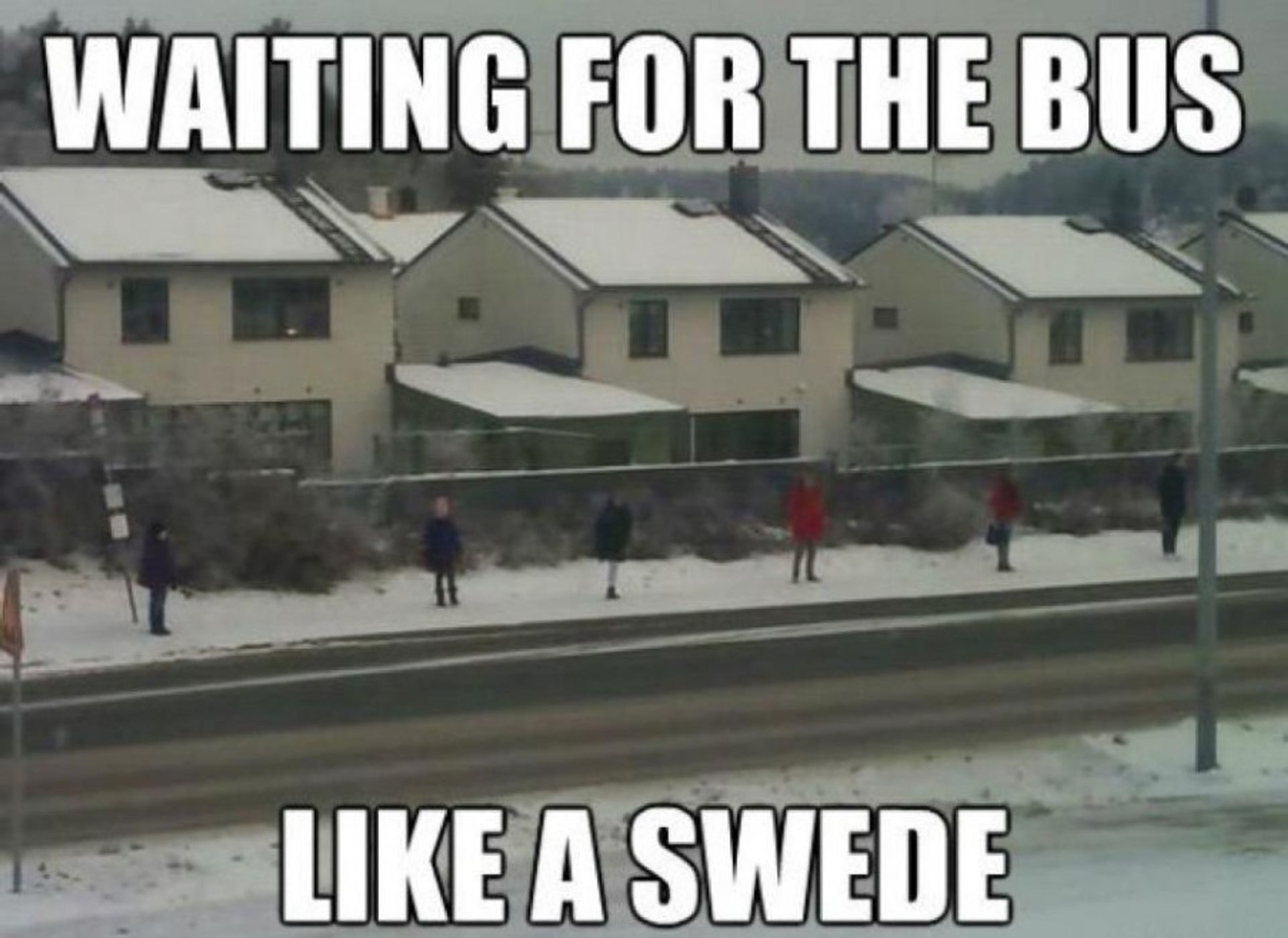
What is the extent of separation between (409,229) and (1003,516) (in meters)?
25.1

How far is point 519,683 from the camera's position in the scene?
2264 centimetres

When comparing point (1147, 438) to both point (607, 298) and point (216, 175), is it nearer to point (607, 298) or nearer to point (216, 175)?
point (607, 298)

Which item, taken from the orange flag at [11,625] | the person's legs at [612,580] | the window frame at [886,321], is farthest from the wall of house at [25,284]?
the orange flag at [11,625]

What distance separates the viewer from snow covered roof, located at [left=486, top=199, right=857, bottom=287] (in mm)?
47094

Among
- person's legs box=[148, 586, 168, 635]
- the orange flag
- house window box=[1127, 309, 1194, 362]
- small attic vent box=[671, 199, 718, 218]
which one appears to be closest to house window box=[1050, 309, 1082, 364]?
house window box=[1127, 309, 1194, 362]

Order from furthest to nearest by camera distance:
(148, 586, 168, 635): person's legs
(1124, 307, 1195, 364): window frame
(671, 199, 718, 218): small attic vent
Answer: (1124, 307, 1195, 364): window frame, (671, 199, 718, 218): small attic vent, (148, 586, 168, 635): person's legs

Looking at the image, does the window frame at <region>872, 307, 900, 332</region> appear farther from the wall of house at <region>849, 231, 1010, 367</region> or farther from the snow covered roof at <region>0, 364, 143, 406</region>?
the snow covered roof at <region>0, 364, 143, 406</region>

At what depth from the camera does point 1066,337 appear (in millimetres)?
51844

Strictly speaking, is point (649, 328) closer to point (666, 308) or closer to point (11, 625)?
point (666, 308)

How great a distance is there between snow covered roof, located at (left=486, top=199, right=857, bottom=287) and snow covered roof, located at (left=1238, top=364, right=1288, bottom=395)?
31.4ft

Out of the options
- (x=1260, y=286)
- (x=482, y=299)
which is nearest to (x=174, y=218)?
(x=482, y=299)

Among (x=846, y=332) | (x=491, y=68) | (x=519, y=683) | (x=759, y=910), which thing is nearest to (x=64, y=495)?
(x=519, y=683)

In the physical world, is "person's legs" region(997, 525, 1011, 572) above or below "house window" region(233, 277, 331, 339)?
below

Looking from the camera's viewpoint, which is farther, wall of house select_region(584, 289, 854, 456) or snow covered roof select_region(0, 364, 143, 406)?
wall of house select_region(584, 289, 854, 456)
